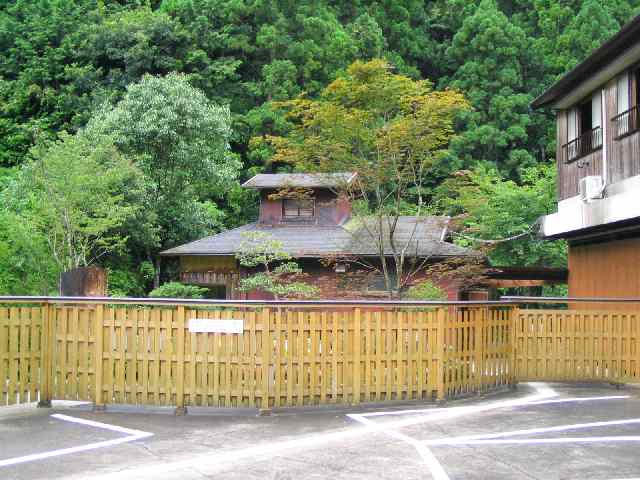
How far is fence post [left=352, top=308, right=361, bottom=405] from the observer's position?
29.9 ft

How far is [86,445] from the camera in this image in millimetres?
7176

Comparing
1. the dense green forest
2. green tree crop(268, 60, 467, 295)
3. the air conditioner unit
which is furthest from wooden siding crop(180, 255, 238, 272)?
the air conditioner unit

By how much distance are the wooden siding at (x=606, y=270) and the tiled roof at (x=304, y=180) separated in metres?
6.03

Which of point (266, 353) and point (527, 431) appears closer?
point (527, 431)

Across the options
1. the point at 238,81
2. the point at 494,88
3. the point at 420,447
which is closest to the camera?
the point at 420,447

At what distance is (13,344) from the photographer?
9.02m

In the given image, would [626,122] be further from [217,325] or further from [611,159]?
[217,325]

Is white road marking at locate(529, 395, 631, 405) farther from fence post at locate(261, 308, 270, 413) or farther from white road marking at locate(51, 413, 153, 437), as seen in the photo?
white road marking at locate(51, 413, 153, 437)

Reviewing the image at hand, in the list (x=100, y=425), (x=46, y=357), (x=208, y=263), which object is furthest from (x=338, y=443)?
(x=208, y=263)

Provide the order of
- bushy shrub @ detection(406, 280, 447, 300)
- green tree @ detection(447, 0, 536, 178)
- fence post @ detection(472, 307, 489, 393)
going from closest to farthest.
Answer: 1. fence post @ detection(472, 307, 489, 393)
2. bushy shrub @ detection(406, 280, 447, 300)
3. green tree @ detection(447, 0, 536, 178)

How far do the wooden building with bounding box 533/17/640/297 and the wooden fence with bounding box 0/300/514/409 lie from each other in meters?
7.20

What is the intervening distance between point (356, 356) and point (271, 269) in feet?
53.9

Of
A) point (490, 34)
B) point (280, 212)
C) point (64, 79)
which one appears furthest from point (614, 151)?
point (64, 79)

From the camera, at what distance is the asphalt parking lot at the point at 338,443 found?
244 inches
